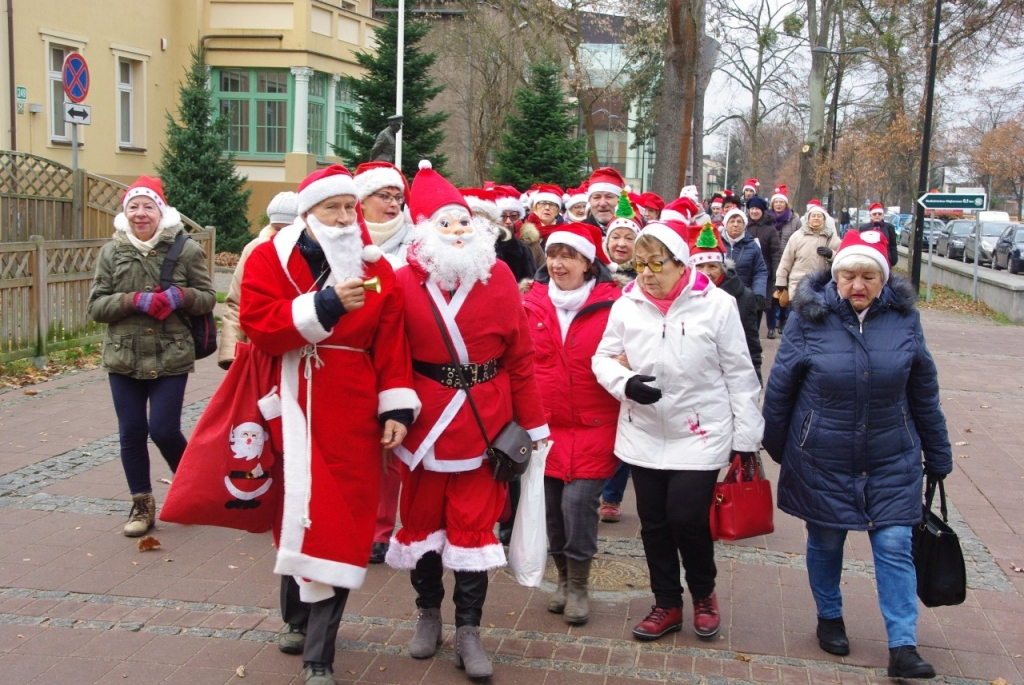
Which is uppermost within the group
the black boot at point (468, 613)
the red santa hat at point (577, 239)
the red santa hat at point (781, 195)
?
the red santa hat at point (781, 195)

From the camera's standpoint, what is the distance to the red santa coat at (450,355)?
416 cm

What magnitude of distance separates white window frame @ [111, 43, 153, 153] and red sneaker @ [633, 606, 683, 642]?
21.8m

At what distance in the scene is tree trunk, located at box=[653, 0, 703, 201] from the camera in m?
9.66

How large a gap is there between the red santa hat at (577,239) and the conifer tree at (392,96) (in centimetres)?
1928

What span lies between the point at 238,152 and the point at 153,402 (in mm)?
23557

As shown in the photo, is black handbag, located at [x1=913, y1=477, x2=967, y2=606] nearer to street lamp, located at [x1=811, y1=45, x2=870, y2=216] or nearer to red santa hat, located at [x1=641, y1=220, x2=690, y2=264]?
red santa hat, located at [x1=641, y1=220, x2=690, y2=264]

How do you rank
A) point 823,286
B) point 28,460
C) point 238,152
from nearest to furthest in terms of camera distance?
1. point 823,286
2. point 28,460
3. point 238,152

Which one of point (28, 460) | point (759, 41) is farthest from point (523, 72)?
point (28, 460)

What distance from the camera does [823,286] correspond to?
4.57 metres

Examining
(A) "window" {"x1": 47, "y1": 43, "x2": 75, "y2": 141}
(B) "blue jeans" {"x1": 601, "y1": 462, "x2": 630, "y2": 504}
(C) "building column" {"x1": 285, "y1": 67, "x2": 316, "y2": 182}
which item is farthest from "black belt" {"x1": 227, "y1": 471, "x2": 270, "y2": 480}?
(C) "building column" {"x1": 285, "y1": 67, "x2": 316, "y2": 182}

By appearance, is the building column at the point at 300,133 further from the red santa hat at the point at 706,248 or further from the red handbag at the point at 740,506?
the red handbag at the point at 740,506

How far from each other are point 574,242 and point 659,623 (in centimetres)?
177

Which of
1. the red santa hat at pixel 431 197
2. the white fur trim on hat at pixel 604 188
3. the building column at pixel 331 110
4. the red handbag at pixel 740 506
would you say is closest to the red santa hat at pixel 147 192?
the red santa hat at pixel 431 197

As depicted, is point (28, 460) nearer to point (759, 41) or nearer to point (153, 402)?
point (153, 402)
